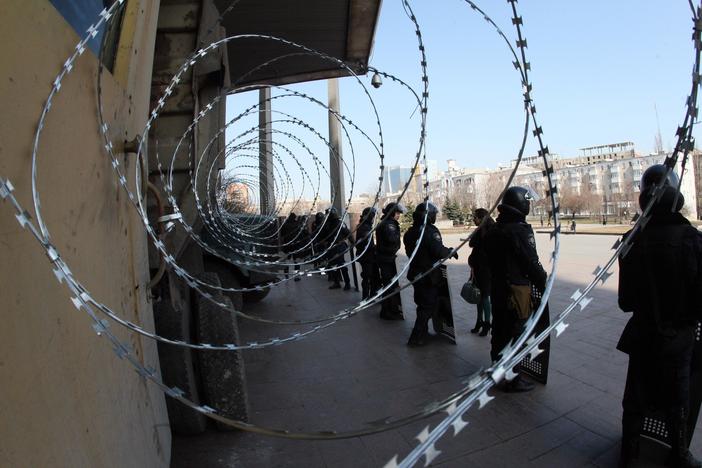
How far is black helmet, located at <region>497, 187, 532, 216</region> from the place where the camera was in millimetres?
4488

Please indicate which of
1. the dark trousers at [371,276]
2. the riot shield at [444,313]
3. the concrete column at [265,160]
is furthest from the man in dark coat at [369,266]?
the riot shield at [444,313]

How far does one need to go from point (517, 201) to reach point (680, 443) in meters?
2.38

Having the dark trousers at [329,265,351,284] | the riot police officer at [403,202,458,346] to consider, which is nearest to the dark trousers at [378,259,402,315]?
the riot police officer at [403,202,458,346]

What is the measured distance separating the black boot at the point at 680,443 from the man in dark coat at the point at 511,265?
1.46 metres

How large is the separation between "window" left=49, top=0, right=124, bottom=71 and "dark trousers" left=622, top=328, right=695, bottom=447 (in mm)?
3832

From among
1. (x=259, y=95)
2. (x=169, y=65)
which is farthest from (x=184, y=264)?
(x=259, y=95)

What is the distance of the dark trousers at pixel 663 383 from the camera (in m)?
2.89

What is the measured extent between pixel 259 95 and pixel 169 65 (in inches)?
510

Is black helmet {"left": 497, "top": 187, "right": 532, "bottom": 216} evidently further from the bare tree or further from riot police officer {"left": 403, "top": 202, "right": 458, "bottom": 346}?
the bare tree

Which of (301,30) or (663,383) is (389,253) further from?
(301,30)

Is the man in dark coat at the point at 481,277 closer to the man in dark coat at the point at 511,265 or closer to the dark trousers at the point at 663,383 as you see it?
the man in dark coat at the point at 511,265

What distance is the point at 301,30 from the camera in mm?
9719

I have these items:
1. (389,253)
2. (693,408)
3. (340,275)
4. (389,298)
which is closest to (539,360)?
(693,408)

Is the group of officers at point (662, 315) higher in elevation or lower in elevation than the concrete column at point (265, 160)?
lower
